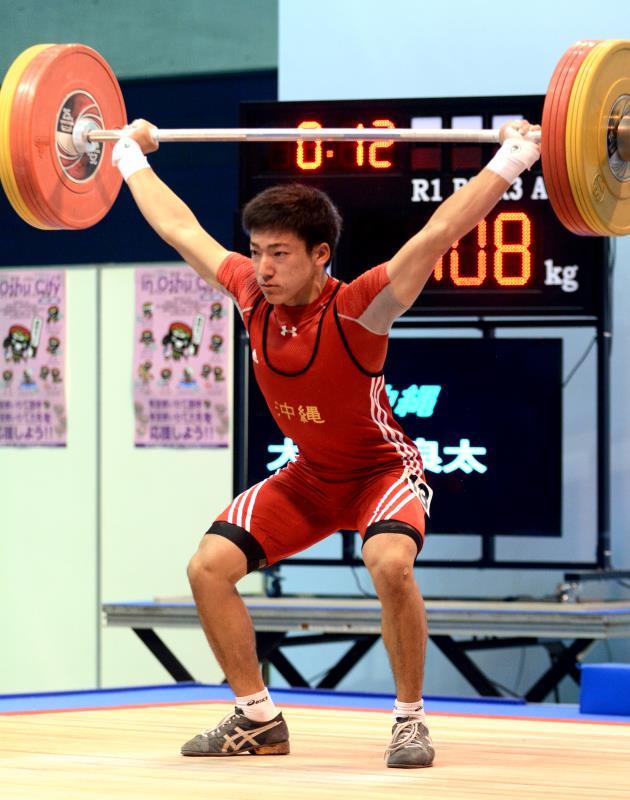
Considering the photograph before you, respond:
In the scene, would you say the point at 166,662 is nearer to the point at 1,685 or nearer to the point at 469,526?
the point at 469,526

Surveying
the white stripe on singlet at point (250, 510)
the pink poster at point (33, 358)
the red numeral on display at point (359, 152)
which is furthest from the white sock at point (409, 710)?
the pink poster at point (33, 358)

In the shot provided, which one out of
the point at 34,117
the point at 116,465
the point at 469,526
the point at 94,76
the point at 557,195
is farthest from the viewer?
the point at 116,465

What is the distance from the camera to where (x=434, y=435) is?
5469 mm

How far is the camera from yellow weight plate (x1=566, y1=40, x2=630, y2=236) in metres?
3.53

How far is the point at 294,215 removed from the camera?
3447 mm

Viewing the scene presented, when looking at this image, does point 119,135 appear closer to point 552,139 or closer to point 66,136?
point 66,136

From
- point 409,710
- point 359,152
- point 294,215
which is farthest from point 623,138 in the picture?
point 359,152

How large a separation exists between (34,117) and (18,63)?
183 millimetres

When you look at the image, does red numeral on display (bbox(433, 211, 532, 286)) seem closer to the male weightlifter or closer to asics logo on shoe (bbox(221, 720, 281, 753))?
the male weightlifter

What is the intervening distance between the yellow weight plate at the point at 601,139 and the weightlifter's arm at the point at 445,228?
9.0 inches

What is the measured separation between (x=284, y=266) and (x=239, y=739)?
1050 mm

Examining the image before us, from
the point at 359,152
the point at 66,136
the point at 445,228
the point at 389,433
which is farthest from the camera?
the point at 359,152

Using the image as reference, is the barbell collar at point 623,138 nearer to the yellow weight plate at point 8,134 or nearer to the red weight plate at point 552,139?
the red weight plate at point 552,139

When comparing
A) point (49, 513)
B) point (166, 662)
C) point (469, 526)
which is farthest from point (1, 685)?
point (469, 526)
